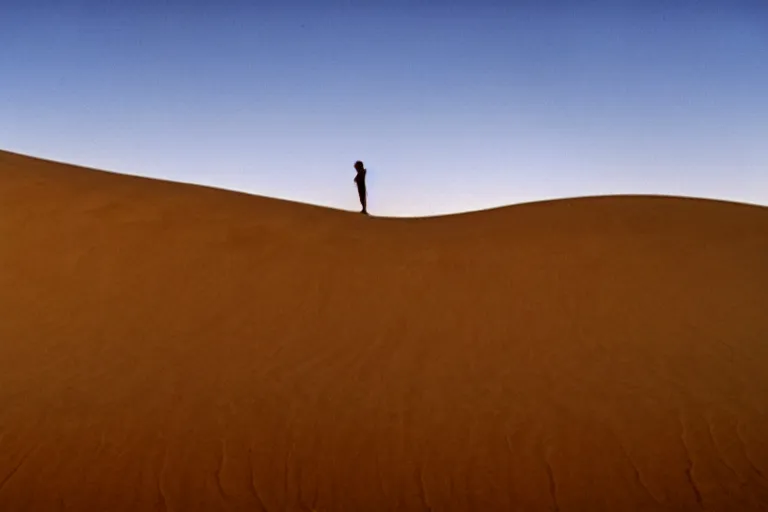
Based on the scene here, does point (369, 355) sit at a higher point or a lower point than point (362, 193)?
lower

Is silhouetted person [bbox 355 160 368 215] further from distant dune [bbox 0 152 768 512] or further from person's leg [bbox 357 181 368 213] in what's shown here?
distant dune [bbox 0 152 768 512]

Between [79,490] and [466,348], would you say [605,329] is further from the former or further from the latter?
[79,490]

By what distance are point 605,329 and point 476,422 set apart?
1.95 metres

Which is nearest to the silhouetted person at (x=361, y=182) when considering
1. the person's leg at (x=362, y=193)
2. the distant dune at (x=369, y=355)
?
the person's leg at (x=362, y=193)

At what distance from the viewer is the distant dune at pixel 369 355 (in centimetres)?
380

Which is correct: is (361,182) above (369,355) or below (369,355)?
above

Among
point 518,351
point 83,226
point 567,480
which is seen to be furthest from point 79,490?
point 83,226

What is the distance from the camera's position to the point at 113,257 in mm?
6688

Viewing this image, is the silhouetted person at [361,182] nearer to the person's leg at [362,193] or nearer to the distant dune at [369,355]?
the person's leg at [362,193]

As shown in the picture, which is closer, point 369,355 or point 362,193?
point 369,355

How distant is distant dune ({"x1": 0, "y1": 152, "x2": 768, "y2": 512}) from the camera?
380cm

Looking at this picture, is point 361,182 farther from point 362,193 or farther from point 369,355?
point 369,355

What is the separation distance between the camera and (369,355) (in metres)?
5.38

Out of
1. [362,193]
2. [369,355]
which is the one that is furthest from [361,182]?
[369,355]
